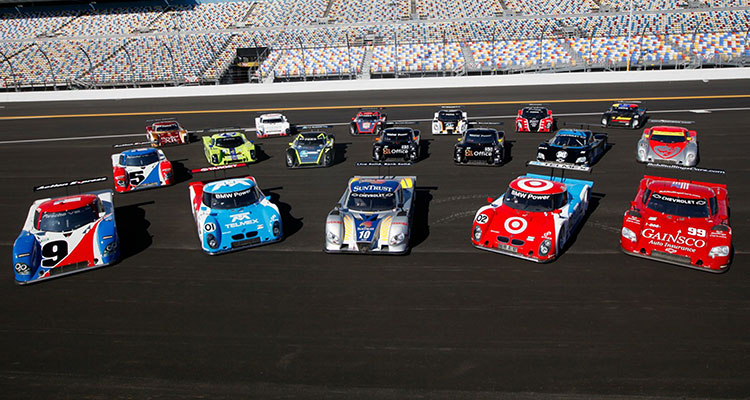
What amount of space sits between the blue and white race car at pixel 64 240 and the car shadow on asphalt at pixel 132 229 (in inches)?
28.1

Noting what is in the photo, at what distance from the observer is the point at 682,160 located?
16625 millimetres

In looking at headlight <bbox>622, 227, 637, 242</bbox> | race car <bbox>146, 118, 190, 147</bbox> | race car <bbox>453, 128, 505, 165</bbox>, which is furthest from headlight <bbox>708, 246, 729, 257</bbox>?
race car <bbox>146, 118, 190, 147</bbox>

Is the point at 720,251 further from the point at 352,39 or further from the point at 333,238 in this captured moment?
the point at 352,39

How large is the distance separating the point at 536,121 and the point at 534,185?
40.3ft

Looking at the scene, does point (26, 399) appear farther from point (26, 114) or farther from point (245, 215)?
point (26, 114)

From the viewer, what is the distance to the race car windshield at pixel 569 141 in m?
16.9

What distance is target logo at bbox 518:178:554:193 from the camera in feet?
37.3

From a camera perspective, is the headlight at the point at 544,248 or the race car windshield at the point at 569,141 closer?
the headlight at the point at 544,248

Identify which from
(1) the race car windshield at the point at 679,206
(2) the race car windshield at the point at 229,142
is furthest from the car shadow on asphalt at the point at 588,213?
(2) the race car windshield at the point at 229,142

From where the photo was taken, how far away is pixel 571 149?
16672 mm

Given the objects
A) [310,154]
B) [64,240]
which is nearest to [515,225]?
[310,154]

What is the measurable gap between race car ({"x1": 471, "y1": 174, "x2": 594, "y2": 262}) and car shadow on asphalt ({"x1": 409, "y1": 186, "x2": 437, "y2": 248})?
1394 millimetres

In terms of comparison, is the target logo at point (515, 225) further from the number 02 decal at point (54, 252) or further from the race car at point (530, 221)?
the number 02 decal at point (54, 252)

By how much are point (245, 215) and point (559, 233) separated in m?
7.37
